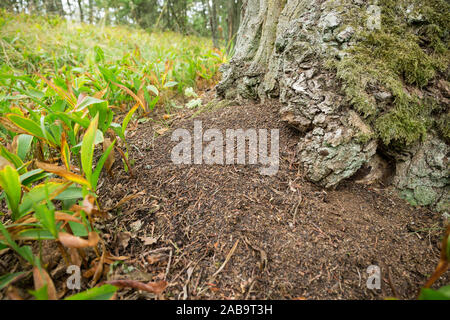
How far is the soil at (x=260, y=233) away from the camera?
983 mm

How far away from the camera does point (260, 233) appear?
3.72ft

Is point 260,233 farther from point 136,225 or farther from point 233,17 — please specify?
point 233,17

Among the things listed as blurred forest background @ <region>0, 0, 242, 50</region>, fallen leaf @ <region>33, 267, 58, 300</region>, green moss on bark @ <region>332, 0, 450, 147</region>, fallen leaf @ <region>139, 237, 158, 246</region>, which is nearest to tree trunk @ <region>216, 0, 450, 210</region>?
green moss on bark @ <region>332, 0, 450, 147</region>

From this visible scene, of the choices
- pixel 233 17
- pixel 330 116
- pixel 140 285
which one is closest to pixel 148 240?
pixel 140 285

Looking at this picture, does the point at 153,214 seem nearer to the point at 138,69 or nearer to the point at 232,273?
the point at 232,273

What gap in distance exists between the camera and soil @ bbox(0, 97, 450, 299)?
0.98 meters

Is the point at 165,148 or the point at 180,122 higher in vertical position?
the point at 180,122

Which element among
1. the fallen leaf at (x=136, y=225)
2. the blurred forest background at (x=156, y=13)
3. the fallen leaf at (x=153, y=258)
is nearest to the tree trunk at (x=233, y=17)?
the blurred forest background at (x=156, y=13)

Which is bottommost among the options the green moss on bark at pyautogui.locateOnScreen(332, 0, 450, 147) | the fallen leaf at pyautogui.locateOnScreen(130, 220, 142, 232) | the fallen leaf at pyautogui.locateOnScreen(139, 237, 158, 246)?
the fallen leaf at pyautogui.locateOnScreen(139, 237, 158, 246)

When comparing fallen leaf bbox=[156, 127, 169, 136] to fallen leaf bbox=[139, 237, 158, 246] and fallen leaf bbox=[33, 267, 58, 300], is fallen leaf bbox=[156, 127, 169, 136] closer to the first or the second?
fallen leaf bbox=[139, 237, 158, 246]

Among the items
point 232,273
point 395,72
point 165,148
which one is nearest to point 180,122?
point 165,148

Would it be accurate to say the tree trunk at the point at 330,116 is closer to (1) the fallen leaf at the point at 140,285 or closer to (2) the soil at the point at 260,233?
(2) the soil at the point at 260,233
